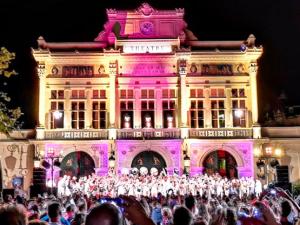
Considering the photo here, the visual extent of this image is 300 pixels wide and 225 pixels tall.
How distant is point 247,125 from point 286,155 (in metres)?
3.88

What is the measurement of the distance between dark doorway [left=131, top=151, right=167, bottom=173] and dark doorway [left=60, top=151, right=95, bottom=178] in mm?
3342

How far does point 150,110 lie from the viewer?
39.4 m

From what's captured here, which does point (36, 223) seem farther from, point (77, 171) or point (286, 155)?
point (286, 155)

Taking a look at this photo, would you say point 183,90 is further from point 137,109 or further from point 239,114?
point 239,114

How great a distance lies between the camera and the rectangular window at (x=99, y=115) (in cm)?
3931

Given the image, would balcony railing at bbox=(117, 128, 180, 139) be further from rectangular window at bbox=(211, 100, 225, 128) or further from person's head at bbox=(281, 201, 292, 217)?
person's head at bbox=(281, 201, 292, 217)

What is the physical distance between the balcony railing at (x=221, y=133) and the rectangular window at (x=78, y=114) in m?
8.62

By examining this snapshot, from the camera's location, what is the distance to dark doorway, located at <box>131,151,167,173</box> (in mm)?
38312

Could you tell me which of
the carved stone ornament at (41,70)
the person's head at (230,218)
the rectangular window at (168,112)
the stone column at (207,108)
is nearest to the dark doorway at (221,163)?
the stone column at (207,108)

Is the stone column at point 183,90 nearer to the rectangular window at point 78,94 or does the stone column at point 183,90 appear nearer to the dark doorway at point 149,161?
the dark doorway at point 149,161

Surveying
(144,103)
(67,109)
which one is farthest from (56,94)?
(144,103)

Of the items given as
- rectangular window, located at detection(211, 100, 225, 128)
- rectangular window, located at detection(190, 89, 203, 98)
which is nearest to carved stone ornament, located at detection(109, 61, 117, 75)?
rectangular window, located at detection(190, 89, 203, 98)

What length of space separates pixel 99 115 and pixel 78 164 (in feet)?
13.6

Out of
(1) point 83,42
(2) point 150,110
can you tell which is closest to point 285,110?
(2) point 150,110
